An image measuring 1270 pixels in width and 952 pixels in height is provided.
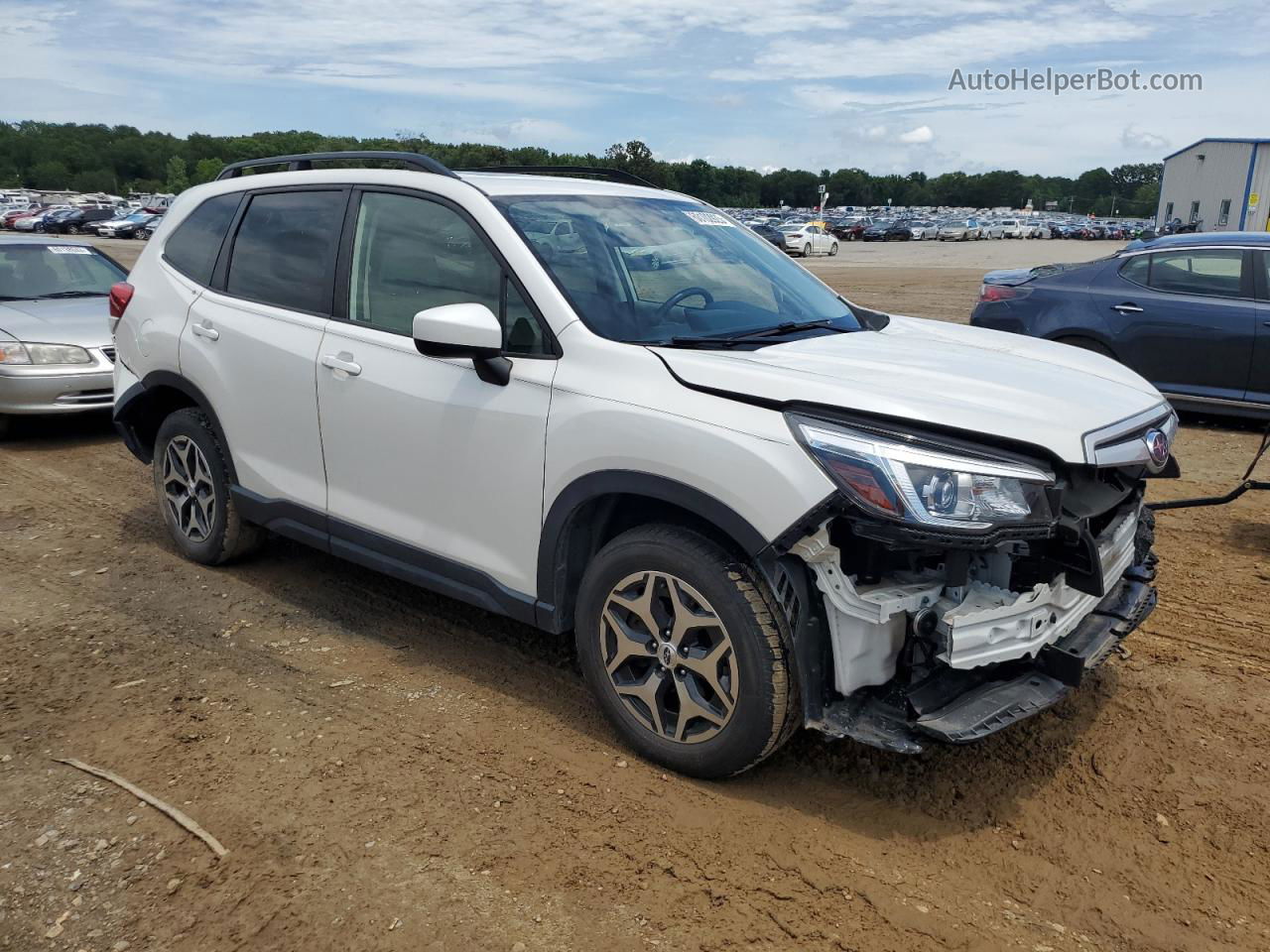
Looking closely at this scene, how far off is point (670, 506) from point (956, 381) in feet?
3.14

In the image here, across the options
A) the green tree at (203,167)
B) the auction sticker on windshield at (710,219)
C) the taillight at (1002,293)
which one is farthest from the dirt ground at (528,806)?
the green tree at (203,167)

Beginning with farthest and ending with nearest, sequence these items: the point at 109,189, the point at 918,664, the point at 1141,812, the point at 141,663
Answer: the point at 109,189, the point at 141,663, the point at 1141,812, the point at 918,664

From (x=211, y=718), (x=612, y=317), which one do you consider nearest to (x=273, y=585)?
(x=211, y=718)

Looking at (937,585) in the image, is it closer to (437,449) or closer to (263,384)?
(437,449)

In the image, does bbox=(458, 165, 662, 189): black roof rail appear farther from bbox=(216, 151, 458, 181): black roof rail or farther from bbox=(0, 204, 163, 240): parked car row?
bbox=(0, 204, 163, 240): parked car row

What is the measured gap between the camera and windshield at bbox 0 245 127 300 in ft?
29.4

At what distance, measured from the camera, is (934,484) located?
2701 millimetres

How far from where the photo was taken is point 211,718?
373cm

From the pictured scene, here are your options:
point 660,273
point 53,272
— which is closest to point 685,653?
point 660,273

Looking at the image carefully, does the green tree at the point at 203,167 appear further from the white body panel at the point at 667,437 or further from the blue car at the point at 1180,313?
the white body panel at the point at 667,437

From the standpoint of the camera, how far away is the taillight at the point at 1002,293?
30.5 feet

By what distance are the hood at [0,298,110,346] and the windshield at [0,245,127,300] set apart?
0.24m

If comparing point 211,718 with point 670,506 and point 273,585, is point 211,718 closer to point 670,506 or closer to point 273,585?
point 273,585

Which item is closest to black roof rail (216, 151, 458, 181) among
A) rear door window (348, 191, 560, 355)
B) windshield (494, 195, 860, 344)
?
rear door window (348, 191, 560, 355)
